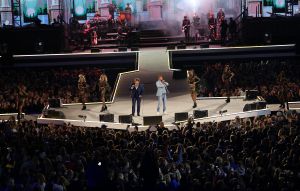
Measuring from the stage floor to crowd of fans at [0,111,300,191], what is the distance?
6077 millimetres

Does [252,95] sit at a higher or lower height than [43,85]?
lower

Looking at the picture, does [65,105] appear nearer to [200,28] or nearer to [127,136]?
[127,136]

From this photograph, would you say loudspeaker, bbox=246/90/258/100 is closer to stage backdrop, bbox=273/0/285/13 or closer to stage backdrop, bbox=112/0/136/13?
stage backdrop, bbox=273/0/285/13

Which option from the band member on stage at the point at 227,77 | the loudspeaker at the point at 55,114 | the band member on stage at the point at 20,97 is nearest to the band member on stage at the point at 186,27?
the band member on stage at the point at 227,77

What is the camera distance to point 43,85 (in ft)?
106

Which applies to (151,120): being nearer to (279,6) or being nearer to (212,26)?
(212,26)

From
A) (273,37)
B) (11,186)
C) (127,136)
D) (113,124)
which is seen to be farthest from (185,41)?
(11,186)

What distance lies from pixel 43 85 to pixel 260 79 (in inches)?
385

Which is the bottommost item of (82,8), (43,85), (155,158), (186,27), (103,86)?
(43,85)

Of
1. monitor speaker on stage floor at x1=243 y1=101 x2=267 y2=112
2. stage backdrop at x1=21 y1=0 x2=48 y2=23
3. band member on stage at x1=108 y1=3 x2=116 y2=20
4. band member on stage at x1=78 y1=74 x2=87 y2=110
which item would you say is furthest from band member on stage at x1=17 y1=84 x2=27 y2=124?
stage backdrop at x1=21 y1=0 x2=48 y2=23

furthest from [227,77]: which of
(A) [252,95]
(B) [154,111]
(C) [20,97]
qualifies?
(C) [20,97]

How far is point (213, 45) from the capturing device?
39.8 m

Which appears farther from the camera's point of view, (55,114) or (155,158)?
(55,114)

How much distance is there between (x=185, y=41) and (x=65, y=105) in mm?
11893
